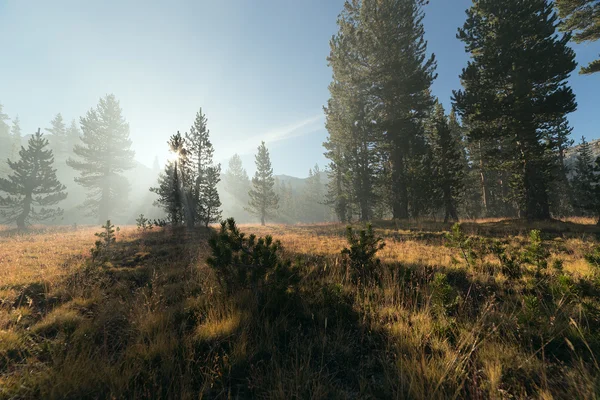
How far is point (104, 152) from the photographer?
33.4m

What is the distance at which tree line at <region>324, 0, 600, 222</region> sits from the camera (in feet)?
40.1

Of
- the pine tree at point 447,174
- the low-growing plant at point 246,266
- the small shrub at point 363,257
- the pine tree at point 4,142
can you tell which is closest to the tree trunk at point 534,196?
the pine tree at point 447,174

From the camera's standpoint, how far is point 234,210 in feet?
236

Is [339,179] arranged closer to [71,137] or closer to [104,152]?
[104,152]

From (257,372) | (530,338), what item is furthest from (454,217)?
(257,372)

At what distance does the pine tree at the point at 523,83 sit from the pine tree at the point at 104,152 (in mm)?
44908

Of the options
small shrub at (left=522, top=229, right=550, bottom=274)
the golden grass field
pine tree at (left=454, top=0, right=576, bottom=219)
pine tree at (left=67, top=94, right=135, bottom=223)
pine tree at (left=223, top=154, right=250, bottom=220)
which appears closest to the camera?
the golden grass field

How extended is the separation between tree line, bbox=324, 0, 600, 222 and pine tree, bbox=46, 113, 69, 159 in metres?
65.6

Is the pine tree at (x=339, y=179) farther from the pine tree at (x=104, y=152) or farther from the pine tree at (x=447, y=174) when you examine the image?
the pine tree at (x=104, y=152)

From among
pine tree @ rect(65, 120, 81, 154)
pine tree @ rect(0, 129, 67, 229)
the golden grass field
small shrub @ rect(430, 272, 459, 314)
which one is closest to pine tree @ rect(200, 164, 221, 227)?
the golden grass field

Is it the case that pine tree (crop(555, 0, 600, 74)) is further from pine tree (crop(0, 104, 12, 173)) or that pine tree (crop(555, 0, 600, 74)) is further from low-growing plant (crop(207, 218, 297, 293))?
pine tree (crop(0, 104, 12, 173))

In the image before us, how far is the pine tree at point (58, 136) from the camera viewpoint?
50594 mm

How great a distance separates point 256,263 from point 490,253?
6.72 m

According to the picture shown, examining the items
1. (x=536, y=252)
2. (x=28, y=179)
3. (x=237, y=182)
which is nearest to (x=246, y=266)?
(x=536, y=252)
